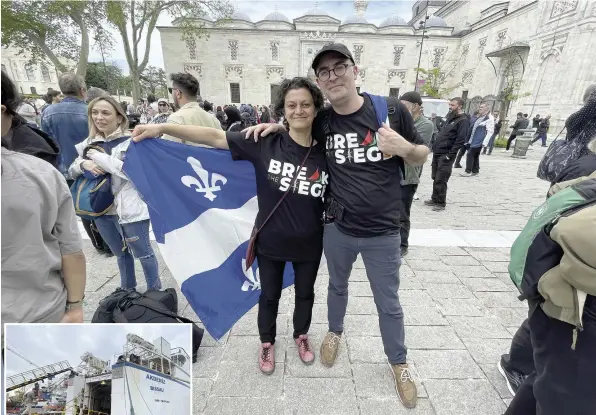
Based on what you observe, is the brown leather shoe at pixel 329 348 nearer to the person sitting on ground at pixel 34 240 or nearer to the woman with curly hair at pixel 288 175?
the woman with curly hair at pixel 288 175

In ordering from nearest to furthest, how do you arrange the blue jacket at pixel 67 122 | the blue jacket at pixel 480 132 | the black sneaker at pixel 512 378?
the black sneaker at pixel 512 378 → the blue jacket at pixel 67 122 → the blue jacket at pixel 480 132

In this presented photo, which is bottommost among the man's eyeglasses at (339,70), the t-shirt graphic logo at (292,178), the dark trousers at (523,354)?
the dark trousers at (523,354)

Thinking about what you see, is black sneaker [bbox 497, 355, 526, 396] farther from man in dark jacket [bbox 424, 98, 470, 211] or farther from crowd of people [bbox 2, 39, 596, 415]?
man in dark jacket [bbox 424, 98, 470, 211]

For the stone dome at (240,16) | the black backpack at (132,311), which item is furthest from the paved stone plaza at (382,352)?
the stone dome at (240,16)

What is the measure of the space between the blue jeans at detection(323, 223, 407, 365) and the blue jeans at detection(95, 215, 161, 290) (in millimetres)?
1623

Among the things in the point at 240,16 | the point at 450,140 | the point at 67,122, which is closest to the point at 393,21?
the point at 240,16

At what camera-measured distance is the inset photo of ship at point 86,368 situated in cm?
89

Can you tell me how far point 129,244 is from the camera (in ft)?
8.68

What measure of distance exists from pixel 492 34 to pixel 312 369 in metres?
43.1

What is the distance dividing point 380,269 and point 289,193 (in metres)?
0.74

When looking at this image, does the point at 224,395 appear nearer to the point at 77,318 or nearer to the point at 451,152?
the point at 77,318

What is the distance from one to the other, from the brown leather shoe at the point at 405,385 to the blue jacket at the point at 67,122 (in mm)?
4129

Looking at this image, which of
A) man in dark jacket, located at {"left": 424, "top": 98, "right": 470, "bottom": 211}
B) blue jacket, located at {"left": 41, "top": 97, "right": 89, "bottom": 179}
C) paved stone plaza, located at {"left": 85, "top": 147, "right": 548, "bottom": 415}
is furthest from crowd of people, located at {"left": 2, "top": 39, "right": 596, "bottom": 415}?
man in dark jacket, located at {"left": 424, "top": 98, "right": 470, "bottom": 211}

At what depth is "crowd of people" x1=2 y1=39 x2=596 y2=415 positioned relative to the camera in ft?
3.72
